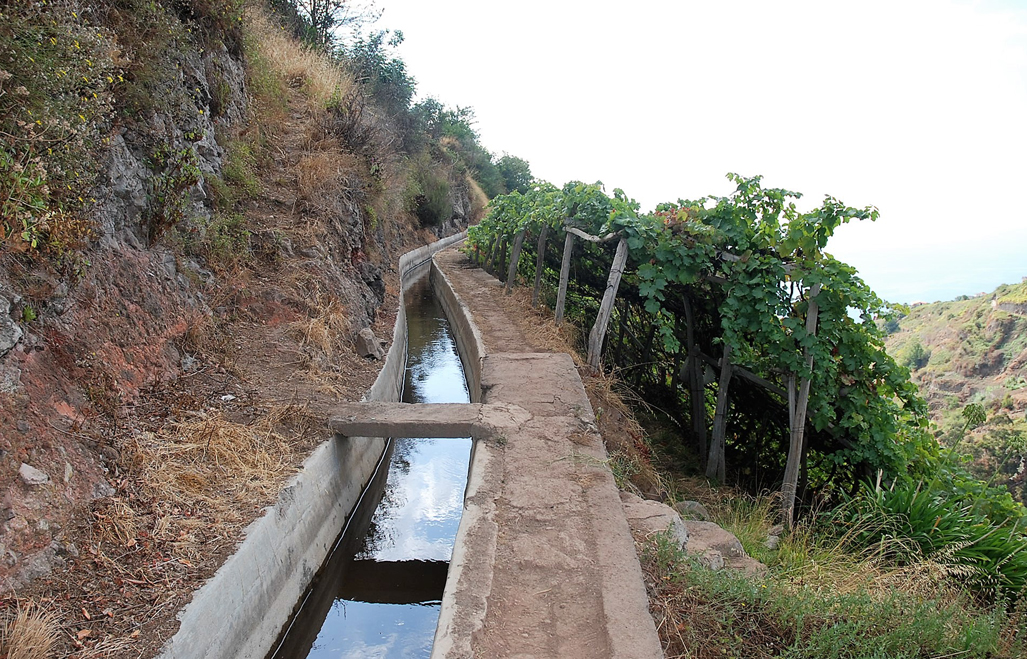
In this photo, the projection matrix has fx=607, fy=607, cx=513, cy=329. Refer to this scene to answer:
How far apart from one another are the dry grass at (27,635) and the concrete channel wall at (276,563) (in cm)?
53

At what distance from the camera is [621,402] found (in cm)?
743

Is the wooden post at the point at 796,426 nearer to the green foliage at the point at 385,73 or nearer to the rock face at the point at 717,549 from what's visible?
the rock face at the point at 717,549

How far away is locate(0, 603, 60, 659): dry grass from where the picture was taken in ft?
9.26

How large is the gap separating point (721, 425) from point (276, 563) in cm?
487

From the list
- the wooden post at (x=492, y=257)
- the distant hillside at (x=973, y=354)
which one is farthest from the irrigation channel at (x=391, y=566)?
the distant hillside at (x=973, y=354)

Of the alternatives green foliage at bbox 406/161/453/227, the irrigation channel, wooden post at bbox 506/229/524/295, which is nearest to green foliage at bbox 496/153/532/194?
green foliage at bbox 406/161/453/227

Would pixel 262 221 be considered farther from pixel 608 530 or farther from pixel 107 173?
pixel 608 530

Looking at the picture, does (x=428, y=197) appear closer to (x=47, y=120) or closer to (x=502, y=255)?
(x=502, y=255)

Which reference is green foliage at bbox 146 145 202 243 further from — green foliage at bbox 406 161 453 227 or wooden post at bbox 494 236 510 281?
green foliage at bbox 406 161 453 227

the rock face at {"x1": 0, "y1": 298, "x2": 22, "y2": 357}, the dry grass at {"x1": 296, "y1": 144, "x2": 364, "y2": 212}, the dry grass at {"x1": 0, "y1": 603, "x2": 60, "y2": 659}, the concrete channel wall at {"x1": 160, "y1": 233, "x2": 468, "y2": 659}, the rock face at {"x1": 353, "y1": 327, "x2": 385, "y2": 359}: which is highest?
the dry grass at {"x1": 296, "y1": 144, "x2": 364, "y2": 212}

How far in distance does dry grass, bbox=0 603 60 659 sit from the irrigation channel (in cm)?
163

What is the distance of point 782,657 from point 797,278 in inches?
137

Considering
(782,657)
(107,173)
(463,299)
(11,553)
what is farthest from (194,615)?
(463,299)

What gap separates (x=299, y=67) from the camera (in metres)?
14.2
